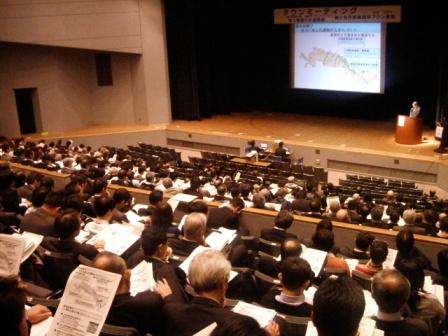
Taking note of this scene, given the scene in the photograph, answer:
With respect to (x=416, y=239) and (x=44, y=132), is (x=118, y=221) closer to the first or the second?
(x=416, y=239)

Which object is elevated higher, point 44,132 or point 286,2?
point 286,2

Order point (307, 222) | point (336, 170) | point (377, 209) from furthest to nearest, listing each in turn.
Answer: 1. point (336, 170)
2. point (377, 209)
3. point (307, 222)

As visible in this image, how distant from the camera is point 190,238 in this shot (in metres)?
4.89

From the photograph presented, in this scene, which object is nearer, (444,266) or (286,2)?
(444,266)

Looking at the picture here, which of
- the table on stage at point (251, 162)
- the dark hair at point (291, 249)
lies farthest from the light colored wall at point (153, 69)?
the dark hair at point (291, 249)

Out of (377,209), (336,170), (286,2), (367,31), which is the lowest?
(336,170)

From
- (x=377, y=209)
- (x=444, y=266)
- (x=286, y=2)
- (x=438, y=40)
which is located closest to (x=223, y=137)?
(x=286, y=2)

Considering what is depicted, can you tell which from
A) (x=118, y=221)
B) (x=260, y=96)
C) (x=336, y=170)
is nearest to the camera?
(x=118, y=221)

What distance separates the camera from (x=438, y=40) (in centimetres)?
1641

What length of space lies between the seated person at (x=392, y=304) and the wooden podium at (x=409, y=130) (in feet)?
40.1

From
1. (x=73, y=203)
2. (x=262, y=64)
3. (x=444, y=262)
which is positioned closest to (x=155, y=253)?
(x=73, y=203)

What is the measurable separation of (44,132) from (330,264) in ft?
50.6

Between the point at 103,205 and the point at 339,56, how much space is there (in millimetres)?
13649

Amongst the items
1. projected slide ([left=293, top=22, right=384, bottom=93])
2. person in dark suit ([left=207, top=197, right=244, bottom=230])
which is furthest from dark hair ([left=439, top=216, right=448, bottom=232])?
projected slide ([left=293, top=22, right=384, bottom=93])
